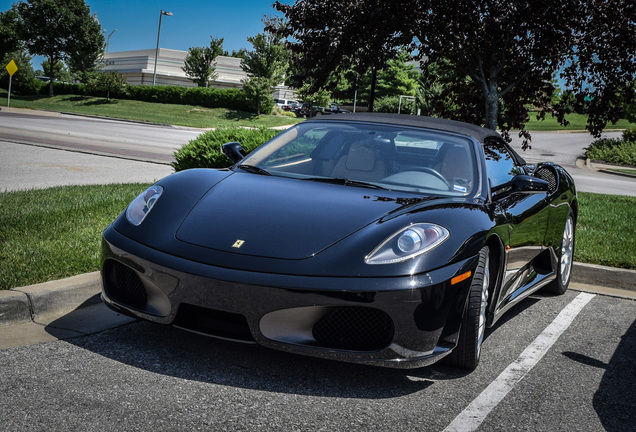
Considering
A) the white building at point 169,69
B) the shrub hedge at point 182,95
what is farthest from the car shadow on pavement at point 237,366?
the white building at point 169,69

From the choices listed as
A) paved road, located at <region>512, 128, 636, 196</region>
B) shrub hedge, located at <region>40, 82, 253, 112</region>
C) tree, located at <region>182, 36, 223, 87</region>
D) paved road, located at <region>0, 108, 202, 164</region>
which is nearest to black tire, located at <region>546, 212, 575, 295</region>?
paved road, located at <region>0, 108, 202, 164</region>

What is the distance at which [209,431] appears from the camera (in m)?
2.88

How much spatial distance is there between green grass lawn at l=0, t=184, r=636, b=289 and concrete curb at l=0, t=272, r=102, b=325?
5.7 inches

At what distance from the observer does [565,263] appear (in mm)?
6176

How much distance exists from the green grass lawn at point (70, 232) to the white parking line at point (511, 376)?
1940mm

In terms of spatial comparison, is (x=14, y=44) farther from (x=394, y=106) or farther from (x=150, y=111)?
(x=394, y=106)

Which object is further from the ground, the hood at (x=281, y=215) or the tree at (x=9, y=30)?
the tree at (x=9, y=30)

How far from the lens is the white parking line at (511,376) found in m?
Answer: 3.26

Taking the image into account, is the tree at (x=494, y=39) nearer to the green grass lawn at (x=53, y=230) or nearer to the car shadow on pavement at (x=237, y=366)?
the green grass lawn at (x=53, y=230)

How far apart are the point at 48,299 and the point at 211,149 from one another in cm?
570

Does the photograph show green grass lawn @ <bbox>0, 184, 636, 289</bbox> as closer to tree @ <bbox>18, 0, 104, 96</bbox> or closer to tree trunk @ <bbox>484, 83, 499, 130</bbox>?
tree trunk @ <bbox>484, 83, 499, 130</bbox>

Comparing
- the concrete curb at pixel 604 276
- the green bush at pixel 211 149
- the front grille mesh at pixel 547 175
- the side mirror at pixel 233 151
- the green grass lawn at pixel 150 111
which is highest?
the side mirror at pixel 233 151

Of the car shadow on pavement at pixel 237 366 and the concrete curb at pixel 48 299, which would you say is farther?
the concrete curb at pixel 48 299

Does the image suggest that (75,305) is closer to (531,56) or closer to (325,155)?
(325,155)
